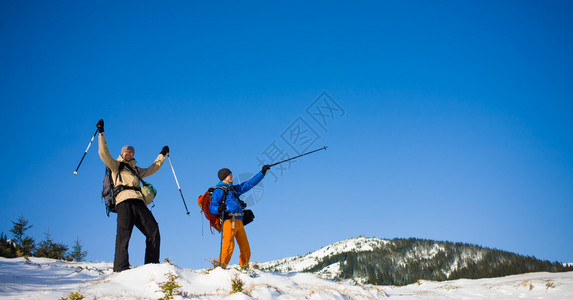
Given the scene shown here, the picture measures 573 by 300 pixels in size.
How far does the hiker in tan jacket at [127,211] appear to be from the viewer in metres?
7.41

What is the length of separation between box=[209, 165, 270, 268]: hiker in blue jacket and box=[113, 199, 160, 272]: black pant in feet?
4.68

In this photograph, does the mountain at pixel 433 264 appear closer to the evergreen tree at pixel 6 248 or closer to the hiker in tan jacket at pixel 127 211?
the evergreen tree at pixel 6 248

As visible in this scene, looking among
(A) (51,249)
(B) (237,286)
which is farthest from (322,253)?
(B) (237,286)

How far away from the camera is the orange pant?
8258mm

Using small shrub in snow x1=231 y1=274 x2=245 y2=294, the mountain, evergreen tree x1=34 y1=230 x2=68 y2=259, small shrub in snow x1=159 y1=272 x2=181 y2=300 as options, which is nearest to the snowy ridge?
the mountain

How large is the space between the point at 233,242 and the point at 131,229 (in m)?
2.19

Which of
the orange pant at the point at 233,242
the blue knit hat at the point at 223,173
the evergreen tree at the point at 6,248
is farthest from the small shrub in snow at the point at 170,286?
the evergreen tree at the point at 6,248

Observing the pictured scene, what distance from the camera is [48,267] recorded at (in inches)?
310

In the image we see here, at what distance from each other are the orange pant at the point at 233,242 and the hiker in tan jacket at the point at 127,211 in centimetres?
142

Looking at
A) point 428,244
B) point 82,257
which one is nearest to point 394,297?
point 82,257

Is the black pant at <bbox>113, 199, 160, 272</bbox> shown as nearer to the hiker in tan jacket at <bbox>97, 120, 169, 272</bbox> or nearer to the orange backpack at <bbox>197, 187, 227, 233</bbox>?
the hiker in tan jacket at <bbox>97, 120, 169, 272</bbox>

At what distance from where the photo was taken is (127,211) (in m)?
7.56

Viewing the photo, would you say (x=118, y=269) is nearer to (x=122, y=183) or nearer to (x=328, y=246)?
(x=122, y=183)

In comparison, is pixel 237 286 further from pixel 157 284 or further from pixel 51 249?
pixel 51 249
